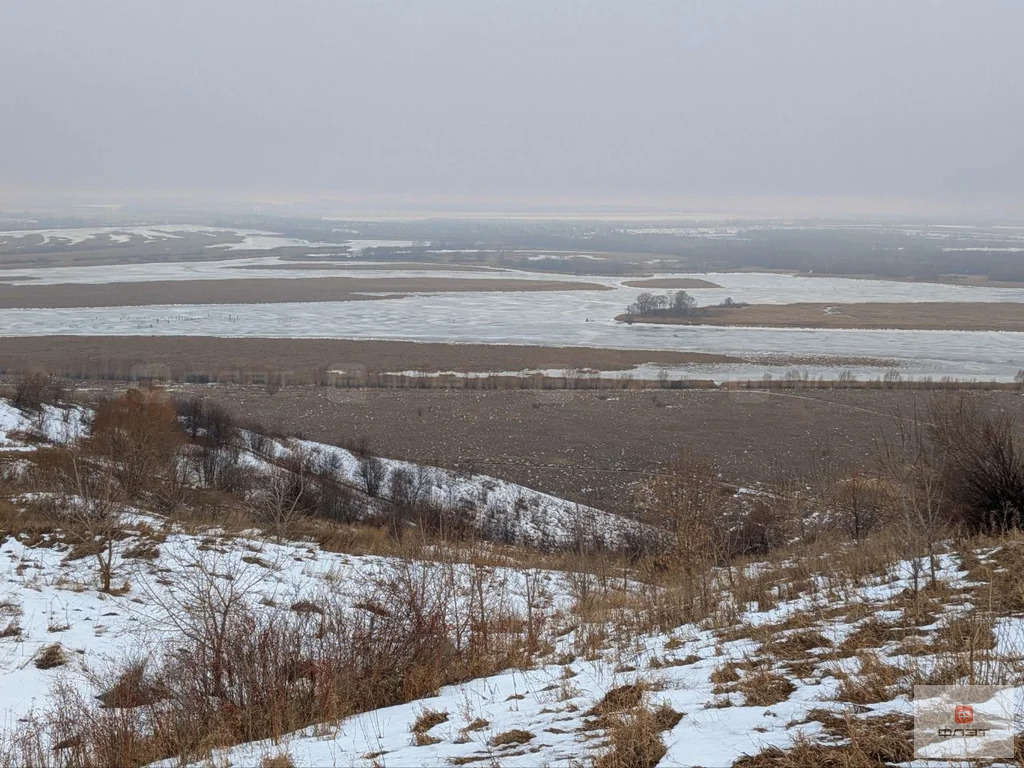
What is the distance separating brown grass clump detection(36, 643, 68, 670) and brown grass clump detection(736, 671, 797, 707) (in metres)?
5.44

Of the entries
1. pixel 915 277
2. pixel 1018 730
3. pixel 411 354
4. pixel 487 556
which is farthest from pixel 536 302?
pixel 1018 730

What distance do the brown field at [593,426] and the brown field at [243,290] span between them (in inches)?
1049

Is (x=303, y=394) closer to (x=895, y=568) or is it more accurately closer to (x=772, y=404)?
(x=772, y=404)

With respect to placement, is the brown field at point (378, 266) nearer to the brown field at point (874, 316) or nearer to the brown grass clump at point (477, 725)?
the brown field at point (874, 316)

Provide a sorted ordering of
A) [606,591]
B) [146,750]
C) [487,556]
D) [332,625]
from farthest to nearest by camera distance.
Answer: [487,556]
[606,591]
[332,625]
[146,750]

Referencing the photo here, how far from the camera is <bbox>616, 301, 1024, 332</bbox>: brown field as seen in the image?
48.4 meters

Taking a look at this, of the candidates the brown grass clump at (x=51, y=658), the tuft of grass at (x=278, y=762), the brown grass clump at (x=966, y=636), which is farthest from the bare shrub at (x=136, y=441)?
the brown grass clump at (x=966, y=636)

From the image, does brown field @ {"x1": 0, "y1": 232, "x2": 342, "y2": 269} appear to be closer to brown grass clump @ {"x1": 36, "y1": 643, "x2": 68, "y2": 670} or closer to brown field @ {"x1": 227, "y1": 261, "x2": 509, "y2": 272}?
brown field @ {"x1": 227, "y1": 261, "x2": 509, "y2": 272}

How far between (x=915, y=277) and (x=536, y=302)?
137 feet

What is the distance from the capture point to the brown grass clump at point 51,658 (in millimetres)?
6609

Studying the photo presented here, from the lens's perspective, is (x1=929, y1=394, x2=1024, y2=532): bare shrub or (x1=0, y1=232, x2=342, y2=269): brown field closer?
(x1=929, y1=394, x2=1024, y2=532): bare shrub

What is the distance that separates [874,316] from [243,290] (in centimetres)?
4435

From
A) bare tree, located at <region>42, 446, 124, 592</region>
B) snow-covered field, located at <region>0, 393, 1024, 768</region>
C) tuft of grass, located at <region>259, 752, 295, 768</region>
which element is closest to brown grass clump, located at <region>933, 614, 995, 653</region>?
snow-covered field, located at <region>0, 393, 1024, 768</region>

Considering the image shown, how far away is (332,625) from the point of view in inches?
233
